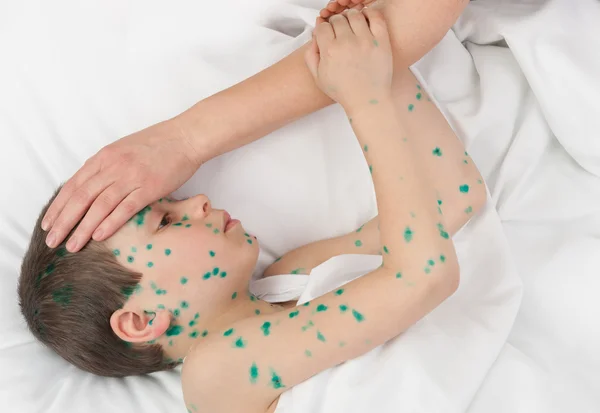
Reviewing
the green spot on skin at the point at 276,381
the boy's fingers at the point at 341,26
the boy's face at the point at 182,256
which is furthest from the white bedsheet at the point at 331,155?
the boy's fingers at the point at 341,26

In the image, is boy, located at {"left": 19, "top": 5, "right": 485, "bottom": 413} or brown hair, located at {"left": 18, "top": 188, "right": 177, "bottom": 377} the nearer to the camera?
boy, located at {"left": 19, "top": 5, "right": 485, "bottom": 413}

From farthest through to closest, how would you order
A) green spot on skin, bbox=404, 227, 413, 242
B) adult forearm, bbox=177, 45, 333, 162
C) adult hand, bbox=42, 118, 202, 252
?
1. adult forearm, bbox=177, 45, 333, 162
2. adult hand, bbox=42, 118, 202, 252
3. green spot on skin, bbox=404, 227, 413, 242

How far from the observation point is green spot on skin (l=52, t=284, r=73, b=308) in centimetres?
108

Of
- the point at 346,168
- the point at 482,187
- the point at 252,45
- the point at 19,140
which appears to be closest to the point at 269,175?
the point at 346,168

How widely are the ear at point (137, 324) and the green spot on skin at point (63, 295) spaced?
0.29 feet

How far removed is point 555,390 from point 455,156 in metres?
0.46

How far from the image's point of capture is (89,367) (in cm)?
117

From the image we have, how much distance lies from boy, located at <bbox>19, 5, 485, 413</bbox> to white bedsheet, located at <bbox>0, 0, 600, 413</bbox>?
0.31ft

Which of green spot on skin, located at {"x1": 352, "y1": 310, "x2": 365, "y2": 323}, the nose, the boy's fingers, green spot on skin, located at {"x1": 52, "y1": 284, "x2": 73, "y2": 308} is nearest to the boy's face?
the nose

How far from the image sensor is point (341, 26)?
1.04 meters

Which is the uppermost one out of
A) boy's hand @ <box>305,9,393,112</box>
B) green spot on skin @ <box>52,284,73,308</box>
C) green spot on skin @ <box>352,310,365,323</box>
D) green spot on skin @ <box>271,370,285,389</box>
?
boy's hand @ <box>305,9,393,112</box>

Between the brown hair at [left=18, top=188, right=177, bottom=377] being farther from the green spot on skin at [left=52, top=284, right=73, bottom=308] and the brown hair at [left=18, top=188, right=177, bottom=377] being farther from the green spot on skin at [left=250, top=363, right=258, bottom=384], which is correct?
the green spot on skin at [left=250, top=363, right=258, bottom=384]

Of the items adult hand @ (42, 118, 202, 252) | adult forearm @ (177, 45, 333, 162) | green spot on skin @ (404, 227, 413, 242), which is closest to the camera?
green spot on skin @ (404, 227, 413, 242)

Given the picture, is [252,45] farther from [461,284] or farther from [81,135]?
[461,284]
